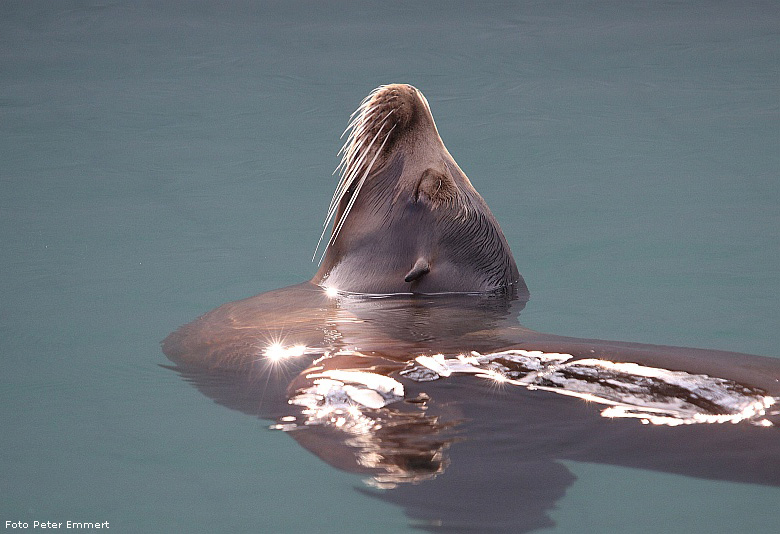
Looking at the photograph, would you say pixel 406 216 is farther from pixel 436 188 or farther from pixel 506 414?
pixel 506 414

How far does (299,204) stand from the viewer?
712 cm

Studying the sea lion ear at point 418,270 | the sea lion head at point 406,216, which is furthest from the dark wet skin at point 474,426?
the sea lion head at point 406,216

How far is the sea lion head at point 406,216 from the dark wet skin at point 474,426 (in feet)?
1.49

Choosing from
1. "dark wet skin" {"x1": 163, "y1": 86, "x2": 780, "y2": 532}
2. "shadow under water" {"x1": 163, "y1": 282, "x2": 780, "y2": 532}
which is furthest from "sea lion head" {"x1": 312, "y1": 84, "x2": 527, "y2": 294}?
"shadow under water" {"x1": 163, "y1": 282, "x2": 780, "y2": 532}

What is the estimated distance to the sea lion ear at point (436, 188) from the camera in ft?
14.5

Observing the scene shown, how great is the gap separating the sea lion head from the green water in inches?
17.9

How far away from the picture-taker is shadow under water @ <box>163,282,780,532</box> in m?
2.92

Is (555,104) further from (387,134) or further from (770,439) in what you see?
(770,439)

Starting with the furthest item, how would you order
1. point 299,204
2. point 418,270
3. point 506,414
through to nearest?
point 299,204 < point 418,270 < point 506,414

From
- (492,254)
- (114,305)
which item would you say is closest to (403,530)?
(492,254)

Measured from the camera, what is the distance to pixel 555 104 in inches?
372

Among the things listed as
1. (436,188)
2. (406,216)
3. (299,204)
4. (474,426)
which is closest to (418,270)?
(406,216)

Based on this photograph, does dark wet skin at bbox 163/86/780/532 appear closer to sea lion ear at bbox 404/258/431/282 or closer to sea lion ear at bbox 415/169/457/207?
sea lion ear at bbox 404/258/431/282

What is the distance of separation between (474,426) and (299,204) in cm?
413
